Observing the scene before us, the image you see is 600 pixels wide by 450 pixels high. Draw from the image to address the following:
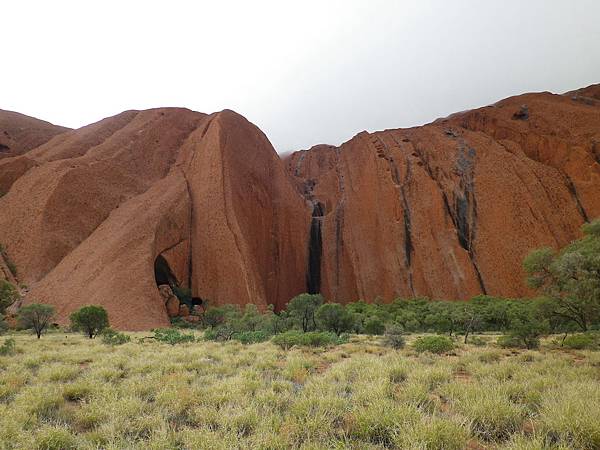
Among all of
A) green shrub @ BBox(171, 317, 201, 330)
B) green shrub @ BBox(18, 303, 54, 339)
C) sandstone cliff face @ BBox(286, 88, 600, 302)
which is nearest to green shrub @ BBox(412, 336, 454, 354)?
green shrub @ BBox(18, 303, 54, 339)

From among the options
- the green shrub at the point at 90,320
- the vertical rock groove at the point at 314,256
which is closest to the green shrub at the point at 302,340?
the green shrub at the point at 90,320

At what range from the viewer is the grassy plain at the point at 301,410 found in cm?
452

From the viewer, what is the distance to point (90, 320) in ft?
76.4

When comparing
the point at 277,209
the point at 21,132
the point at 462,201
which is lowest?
the point at 462,201

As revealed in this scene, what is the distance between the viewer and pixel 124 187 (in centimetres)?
4712

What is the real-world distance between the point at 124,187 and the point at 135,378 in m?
43.9

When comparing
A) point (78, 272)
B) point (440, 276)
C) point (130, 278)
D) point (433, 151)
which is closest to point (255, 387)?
point (130, 278)

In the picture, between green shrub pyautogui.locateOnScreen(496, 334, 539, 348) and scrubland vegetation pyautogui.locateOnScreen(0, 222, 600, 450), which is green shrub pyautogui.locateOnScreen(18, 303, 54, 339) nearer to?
scrubland vegetation pyautogui.locateOnScreen(0, 222, 600, 450)

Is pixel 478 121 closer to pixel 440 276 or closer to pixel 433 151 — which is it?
pixel 433 151

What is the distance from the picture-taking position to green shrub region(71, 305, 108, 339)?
23094 millimetres

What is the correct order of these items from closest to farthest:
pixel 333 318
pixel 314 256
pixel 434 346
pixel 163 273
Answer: pixel 434 346, pixel 333 318, pixel 163 273, pixel 314 256

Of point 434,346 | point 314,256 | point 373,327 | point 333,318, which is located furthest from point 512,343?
point 314,256

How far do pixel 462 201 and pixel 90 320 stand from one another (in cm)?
4377

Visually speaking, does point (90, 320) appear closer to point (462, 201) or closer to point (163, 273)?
point (163, 273)
